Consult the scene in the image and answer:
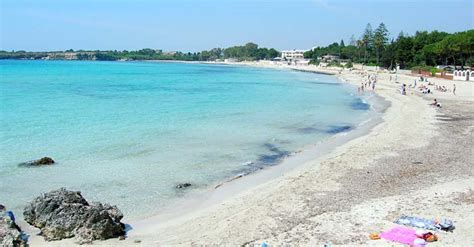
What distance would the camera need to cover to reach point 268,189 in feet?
48.4

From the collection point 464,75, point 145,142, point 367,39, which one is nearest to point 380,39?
point 367,39

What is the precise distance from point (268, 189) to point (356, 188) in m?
2.81

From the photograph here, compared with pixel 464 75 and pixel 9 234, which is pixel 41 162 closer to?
pixel 9 234

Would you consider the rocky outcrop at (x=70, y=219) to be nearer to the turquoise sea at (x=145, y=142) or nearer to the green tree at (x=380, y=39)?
the turquoise sea at (x=145, y=142)

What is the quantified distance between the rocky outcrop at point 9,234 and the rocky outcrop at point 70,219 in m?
0.74

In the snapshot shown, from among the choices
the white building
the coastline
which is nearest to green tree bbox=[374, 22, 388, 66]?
the white building

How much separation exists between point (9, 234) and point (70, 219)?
4.46ft

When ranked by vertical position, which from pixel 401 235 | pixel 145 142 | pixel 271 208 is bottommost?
pixel 145 142

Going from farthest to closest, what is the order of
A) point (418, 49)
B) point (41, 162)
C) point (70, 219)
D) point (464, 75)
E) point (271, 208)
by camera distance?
point (418, 49), point (464, 75), point (41, 162), point (271, 208), point (70, 219)

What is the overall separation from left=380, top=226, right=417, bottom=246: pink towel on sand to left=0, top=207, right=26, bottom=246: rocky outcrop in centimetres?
806

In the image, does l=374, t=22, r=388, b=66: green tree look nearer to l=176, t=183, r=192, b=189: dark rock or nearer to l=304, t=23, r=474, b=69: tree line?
l=304, t=23, r=474, b=69: tree line

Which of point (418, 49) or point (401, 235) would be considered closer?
point (401, 235)

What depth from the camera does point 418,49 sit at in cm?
10031

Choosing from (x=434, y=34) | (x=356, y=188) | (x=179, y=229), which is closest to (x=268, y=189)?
(x=356, y=188)
